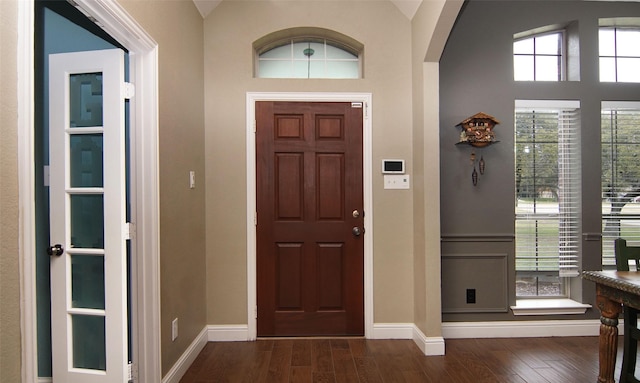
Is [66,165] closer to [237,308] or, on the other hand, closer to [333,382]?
[237,308]

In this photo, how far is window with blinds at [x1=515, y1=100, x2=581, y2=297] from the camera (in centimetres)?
331

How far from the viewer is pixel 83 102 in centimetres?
209

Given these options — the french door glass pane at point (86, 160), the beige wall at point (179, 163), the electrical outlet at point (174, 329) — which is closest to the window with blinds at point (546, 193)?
the beige wall at point (179, 163)

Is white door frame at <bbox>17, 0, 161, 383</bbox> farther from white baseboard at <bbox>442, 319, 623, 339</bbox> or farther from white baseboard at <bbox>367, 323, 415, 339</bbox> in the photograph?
white baseboard at <bbox>442, 319, 623, 339</bbox>

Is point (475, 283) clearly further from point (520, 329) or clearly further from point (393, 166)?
point (393, 166)

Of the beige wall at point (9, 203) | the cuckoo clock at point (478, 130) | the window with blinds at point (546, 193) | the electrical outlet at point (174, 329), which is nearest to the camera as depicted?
the beige wall at point (9, 203)

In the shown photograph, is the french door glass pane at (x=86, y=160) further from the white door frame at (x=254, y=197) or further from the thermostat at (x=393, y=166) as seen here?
the thermostat at (x=393, y=166)

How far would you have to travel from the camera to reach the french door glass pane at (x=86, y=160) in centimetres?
209

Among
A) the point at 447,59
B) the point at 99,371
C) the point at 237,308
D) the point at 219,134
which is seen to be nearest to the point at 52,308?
the point at 99,371

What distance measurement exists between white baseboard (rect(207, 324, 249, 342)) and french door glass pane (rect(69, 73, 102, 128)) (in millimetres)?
1932

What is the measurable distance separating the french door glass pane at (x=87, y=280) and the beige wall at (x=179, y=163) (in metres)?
0.34

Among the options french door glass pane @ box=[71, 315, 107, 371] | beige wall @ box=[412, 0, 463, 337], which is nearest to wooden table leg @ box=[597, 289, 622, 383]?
beige wall @ box=[412, 0, 463, 337]

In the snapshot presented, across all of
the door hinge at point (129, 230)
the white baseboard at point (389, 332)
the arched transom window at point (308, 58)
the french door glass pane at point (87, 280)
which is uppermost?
the arched transom window at point (308, 58)

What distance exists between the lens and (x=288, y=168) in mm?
3182
